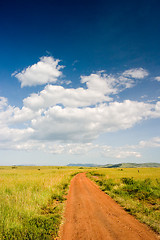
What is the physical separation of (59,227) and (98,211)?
3455 mm

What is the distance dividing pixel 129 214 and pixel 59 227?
15.5ft

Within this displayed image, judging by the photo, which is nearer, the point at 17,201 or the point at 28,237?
the point at 28,237

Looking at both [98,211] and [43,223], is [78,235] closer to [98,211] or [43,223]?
[43,223]

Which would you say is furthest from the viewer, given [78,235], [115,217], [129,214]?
[129,214]

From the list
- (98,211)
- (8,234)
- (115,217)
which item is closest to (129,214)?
(115,217)

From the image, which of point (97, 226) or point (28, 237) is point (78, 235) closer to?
point (97, 226)

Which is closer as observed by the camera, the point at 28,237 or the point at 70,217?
the point at 28,237

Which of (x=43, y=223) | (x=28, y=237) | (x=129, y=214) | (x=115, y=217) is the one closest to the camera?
(x=28, y=237)

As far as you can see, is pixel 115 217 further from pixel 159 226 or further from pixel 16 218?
pixel 16 218

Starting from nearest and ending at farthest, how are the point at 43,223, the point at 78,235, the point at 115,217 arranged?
the point at 78,235
the point at 43,223
the point at 115,217

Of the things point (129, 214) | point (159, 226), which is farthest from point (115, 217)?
point (159, 226)

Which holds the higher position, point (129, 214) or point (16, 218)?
point (16, 218)

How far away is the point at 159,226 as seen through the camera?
7051 millimetres

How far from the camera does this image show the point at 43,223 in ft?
22.9
